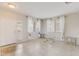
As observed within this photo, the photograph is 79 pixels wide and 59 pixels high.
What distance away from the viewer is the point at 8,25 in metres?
4.47

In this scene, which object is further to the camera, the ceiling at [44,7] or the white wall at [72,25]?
the white wall at [72,25]

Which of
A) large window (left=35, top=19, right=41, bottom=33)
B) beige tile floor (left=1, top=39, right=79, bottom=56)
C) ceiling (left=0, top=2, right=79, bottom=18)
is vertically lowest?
beige tile floor (left=1, top=39, right=79, bottom=56)

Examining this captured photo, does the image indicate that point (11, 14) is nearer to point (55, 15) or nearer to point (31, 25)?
point (31, 25)

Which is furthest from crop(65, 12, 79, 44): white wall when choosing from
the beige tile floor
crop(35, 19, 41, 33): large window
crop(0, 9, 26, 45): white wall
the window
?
crop(0, 9, 26, 45): white wall

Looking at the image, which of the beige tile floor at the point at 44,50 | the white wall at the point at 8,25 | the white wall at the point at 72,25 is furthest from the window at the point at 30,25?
the white wall at the point at 72,25

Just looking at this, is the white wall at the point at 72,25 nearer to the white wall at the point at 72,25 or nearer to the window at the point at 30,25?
the white wall at the point at 72,25

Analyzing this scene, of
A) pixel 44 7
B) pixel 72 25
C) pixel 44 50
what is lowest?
pixel 44 50

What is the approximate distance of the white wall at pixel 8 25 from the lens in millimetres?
4105

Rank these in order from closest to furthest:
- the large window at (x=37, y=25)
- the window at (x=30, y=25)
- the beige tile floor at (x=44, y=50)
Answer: the beige tile floor at (x=44, y=50) → the large window at (x=37, y=25) → the window at (x=30, y=25)

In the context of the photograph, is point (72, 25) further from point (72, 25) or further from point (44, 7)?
point (44, 7)

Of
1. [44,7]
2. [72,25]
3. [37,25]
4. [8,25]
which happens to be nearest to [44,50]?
[37,25]

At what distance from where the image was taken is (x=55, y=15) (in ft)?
15.1

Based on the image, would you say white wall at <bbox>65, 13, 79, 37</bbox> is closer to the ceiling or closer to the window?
the ceiling

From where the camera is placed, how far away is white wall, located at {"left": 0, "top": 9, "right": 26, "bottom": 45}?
4.11 metres
